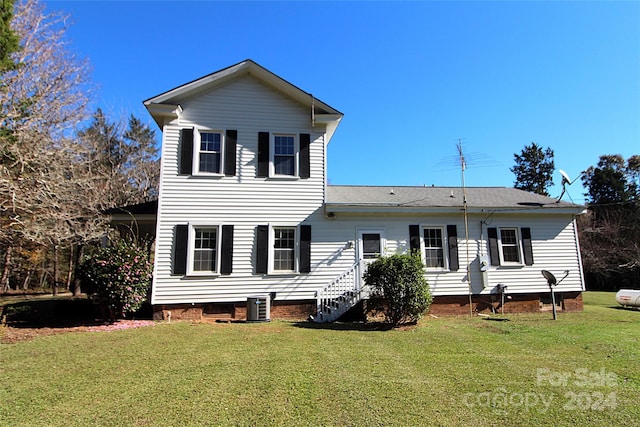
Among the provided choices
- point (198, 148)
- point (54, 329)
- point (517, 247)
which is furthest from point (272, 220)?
point (517, 247)

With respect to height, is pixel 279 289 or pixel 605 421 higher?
pixel 279 289

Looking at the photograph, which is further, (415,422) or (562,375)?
(562,375)

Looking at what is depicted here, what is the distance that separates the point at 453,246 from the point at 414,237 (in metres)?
1.41

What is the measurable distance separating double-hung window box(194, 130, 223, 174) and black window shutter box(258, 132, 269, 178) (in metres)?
1.28

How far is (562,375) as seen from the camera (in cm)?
529

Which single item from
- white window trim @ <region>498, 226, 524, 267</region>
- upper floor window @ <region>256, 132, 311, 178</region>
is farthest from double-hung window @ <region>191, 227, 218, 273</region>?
white window trim @ <region>498, 226, 524, 267</region>

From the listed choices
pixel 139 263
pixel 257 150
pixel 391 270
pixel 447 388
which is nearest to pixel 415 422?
pixel 447 388

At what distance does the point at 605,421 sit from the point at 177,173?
11088 mm

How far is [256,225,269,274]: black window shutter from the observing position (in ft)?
35.3

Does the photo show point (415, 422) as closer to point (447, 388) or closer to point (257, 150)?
point (447, 388)

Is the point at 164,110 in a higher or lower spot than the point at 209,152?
higher

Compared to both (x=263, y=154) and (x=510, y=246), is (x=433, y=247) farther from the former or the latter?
(x=263, y=154)

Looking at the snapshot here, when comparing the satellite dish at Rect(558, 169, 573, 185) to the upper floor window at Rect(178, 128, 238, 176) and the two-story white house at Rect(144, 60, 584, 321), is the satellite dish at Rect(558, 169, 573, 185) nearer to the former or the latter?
the two-story white house at Rect(144, 60, 584, 321)

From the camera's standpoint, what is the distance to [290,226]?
11148mm
